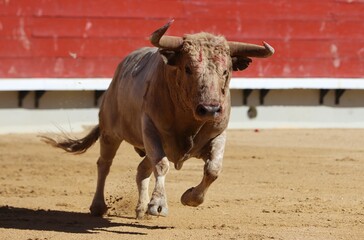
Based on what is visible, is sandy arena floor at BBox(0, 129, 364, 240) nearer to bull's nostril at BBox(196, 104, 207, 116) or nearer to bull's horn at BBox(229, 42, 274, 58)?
bull's nostril at BBox(196, 104, 207, 116)

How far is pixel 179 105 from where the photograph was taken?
6.18 metres

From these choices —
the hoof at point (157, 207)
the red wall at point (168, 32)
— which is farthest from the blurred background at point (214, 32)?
the hoof at point (157, 207)

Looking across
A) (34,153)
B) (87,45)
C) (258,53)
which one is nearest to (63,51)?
(87,45)

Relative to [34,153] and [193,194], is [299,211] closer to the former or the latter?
[193,194]

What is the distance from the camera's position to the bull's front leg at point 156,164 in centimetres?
577

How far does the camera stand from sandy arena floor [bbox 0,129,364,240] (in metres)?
5.99

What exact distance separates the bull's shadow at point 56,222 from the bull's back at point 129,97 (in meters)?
0.57

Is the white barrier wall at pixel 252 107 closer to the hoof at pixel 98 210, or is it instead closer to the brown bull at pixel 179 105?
the hoof at pixel 98 210

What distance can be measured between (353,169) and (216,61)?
3.58 m

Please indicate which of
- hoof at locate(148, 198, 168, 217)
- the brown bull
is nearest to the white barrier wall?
the brown bull

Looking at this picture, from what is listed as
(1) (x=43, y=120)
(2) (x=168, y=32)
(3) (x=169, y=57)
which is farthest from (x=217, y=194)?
(2) (x=168, y=32)

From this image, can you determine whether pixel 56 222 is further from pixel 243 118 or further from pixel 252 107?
pixel 252 107

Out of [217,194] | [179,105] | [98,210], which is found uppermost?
[179,105]

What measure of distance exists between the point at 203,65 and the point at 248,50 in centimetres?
43
